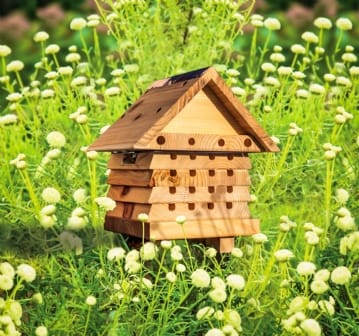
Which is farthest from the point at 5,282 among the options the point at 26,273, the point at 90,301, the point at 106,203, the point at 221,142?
the point at 221,142

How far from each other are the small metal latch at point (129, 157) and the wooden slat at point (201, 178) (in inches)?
6.7

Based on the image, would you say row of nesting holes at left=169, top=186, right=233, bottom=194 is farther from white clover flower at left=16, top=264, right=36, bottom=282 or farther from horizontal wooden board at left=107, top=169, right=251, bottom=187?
white clover flower at left=16, top=264, right=36, bottom=282

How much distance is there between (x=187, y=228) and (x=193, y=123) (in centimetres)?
34

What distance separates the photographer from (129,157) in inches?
119

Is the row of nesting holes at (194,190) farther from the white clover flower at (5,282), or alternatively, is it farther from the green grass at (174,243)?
the white clover flower at (5,282)

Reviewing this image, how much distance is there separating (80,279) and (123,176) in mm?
388

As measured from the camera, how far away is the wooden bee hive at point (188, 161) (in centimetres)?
282

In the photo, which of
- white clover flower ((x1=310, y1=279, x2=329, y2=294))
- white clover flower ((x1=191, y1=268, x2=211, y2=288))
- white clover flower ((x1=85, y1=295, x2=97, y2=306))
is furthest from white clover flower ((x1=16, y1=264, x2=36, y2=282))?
white clover flower ((x1=310, y1=279, x2=329, y2=294))

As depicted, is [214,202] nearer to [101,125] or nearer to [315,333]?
[315,333]

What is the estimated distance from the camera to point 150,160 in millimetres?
2826

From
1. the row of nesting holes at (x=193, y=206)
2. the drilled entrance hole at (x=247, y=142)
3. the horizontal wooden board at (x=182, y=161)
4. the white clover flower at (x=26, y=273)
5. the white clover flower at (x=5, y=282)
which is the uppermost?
the drilled entrance hole at (x=247, y=142)

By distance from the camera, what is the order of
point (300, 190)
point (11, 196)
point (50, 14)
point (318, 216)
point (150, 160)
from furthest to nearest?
point (50, 14) < point (300, 190) < point (318, 216) < point (11, 196) < point (150, 160)

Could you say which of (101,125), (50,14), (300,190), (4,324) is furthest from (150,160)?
(50,14)

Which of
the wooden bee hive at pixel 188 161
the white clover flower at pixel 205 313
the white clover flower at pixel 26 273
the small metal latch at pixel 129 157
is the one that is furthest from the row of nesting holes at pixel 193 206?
the white clover flower at pixel 26 273
